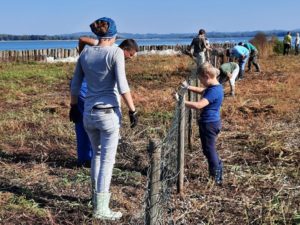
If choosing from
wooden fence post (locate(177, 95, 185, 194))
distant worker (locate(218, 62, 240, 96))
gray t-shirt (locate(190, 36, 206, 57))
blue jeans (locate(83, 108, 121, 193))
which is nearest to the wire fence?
wooden fence post (locate(177, 95, 185, 194))

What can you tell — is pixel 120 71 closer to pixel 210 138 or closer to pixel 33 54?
pixel 210 138

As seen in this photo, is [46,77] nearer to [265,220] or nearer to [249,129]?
[249,129]

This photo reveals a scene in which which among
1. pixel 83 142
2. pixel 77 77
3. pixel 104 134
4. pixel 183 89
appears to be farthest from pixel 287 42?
pixel 104 134

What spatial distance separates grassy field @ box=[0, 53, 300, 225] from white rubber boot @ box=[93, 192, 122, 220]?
10cm

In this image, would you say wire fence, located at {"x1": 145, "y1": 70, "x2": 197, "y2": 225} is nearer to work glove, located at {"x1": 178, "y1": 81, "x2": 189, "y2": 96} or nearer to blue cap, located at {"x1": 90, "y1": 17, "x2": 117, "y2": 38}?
work glove, located at {"x1": 178, "y1": 81, "x2": 189, "y2": 96}

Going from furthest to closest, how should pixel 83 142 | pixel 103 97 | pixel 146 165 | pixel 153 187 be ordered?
pixel 146 165
pixel 83 142
pixel 103 97
pixel 153 187

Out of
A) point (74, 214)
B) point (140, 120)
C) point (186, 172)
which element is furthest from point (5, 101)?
point (74, 214)

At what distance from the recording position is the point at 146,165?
5977 millimetres

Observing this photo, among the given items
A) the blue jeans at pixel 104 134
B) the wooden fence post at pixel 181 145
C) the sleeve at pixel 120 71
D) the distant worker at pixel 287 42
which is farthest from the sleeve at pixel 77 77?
the distant worker at pixel 287 42

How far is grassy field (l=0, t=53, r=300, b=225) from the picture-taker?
14.9 ft

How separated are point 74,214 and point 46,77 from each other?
12.4m

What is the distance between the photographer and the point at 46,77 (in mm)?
16391

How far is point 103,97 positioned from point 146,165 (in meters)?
1.95

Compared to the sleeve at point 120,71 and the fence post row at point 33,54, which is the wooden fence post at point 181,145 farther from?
the fence post row at point 33,54
